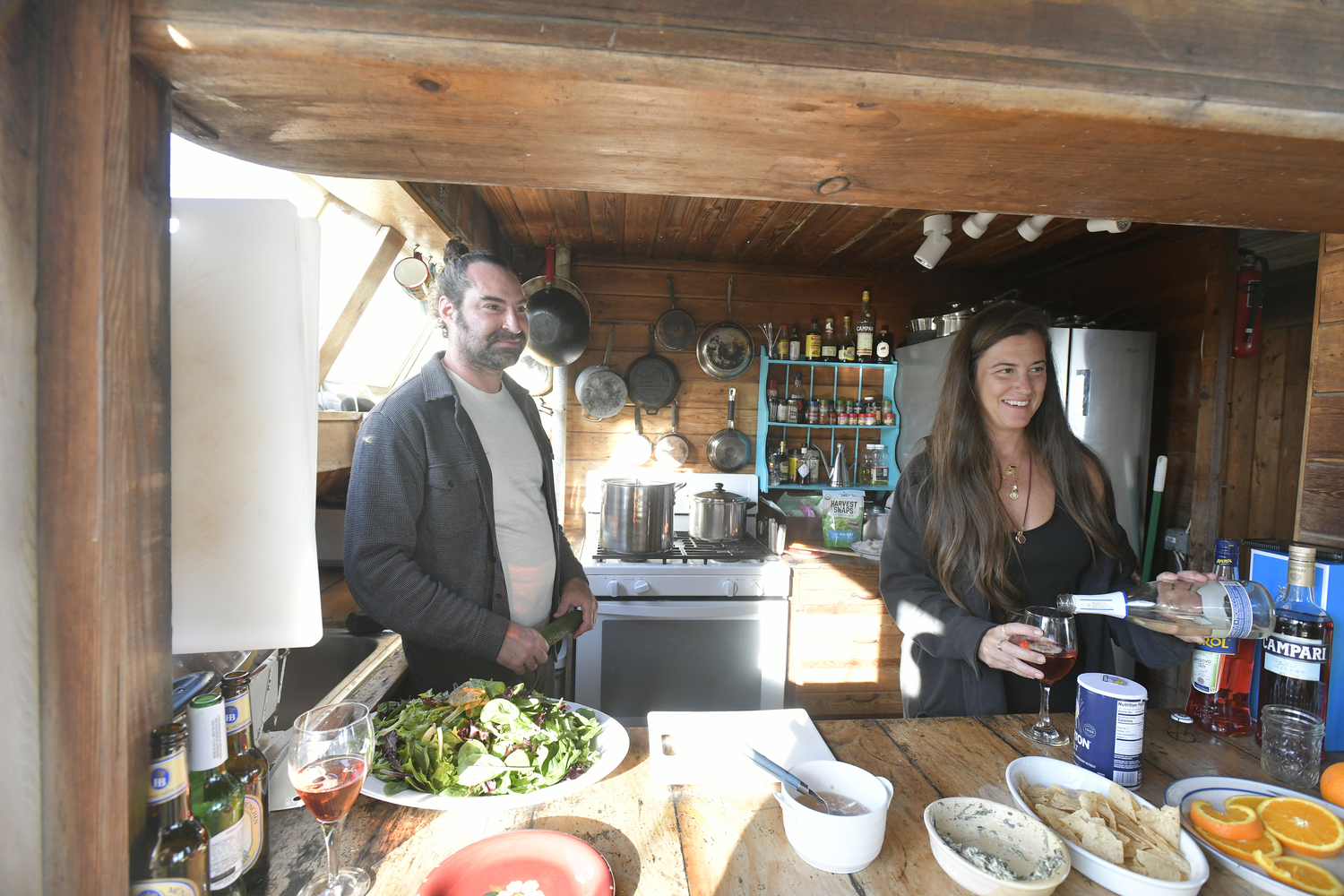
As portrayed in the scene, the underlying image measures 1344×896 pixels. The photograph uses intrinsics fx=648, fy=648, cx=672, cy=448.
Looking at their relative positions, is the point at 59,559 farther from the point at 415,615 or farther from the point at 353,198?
the point at 353,198

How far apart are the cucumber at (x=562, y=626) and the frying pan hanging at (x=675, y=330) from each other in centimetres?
197

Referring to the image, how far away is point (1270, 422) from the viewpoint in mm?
3566

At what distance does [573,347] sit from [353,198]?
1.43 metres

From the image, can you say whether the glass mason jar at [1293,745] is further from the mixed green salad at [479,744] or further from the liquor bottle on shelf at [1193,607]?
the mixed green salad at [479,744]

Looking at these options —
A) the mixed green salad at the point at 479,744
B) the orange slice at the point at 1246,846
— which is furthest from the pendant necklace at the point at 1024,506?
the mixed green salad at the point at 479,744

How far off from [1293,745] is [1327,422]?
0.65 meters

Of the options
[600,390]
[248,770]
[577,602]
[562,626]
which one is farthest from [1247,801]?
[600,390]

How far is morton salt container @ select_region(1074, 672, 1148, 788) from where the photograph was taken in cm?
89

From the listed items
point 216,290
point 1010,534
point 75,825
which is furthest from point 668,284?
point 75,825

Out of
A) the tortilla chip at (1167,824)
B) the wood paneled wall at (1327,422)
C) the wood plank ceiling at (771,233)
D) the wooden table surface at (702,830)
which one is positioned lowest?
the wooden table surface at (702,830)

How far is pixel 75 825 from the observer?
49cm

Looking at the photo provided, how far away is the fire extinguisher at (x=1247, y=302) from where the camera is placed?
2.66 metres

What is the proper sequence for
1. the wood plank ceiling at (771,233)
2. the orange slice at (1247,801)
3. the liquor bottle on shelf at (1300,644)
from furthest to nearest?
the wood plank ceiling at (771,233) < the liquor bottle on shelf at (1300,644) < the orange slice at (1247,801)

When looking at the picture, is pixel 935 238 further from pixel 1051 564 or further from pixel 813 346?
pixel 1051 564
